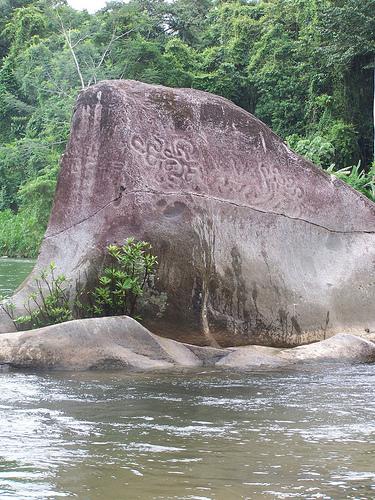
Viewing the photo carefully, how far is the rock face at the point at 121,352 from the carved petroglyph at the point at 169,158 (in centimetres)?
146

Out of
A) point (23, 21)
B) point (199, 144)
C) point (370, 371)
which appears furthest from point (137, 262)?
point (23, 21)

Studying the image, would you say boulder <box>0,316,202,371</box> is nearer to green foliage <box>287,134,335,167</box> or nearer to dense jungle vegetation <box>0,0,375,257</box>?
dense jungle vegetation <box>0,0,375,257</box>

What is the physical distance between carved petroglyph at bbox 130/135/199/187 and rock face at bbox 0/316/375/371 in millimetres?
1456

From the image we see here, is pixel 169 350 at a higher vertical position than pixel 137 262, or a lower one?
lower

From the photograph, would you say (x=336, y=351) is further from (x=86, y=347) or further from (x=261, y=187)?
(x=86, y=347)

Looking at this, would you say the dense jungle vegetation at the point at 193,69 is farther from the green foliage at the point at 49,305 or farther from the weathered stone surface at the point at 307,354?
the green foliage at the point at 49,305

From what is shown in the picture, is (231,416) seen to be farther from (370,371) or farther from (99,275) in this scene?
(99,275)

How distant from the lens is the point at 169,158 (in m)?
7.97

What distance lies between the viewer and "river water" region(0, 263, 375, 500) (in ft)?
11.8

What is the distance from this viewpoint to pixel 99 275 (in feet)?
24.9

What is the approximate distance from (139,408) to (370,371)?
2270 millimetres

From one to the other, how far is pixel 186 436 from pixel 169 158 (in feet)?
12.7

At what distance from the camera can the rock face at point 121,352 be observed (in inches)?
263

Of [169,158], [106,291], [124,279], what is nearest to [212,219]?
[169,158]
